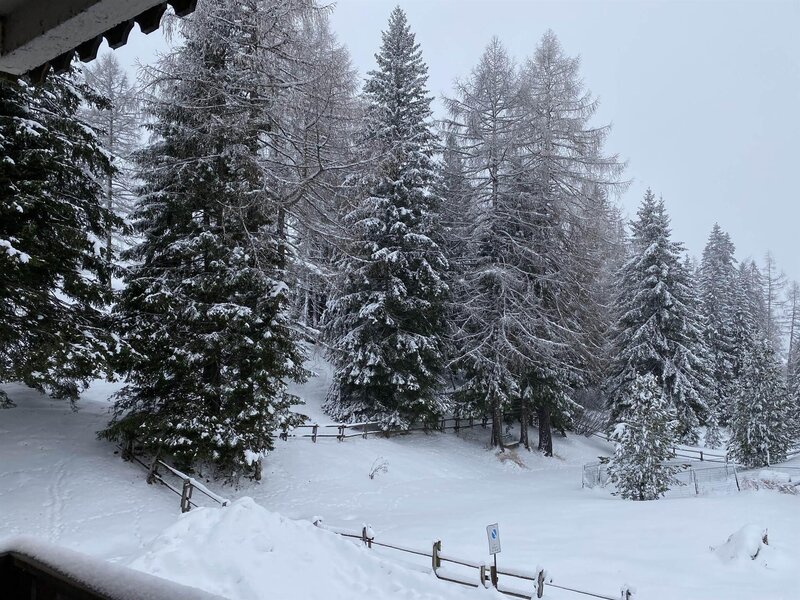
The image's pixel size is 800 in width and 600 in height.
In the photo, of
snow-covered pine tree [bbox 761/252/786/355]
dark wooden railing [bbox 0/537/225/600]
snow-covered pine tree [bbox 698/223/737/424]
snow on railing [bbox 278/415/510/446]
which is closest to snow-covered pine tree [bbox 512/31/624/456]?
snow on railing [bbox 278/415/510/446]

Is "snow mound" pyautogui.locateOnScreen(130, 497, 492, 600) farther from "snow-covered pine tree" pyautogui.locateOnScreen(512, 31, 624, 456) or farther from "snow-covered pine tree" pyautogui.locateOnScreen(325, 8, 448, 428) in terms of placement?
"snow-covered pine tree" pyautogui.locateOnScreen(512, 31, 624, 456)

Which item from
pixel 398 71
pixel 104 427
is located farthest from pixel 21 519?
pixel 398 71

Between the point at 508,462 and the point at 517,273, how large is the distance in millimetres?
8305

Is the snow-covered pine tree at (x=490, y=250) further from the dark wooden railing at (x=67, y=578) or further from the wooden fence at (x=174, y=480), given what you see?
the dark wooden railing at (x=67, y=578)

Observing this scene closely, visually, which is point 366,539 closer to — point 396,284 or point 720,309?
point 396,284

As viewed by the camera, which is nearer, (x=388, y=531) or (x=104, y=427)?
(x=388, y=531)

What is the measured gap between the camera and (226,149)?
536 inches

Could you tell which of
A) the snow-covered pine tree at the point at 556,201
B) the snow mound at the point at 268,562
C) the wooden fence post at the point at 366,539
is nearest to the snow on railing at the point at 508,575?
the snow mound at the point at 268,562

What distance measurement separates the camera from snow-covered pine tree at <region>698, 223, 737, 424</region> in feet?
124

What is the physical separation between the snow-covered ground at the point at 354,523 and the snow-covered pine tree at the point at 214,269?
1.59 meters

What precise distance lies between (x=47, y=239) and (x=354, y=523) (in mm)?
9462

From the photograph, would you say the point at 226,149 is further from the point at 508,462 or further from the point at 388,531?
the point at 508,462

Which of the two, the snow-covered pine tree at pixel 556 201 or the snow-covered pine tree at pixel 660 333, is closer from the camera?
the snow-covered pine tree at pixel 556 201

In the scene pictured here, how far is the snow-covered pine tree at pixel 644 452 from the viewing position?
1700cm
